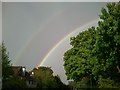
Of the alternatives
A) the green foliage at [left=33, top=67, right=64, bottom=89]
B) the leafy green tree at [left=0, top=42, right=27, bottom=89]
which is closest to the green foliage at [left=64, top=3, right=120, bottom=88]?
the leafy green tree at [left=0, top=42, right=27, bottom=89]

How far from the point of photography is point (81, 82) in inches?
2206

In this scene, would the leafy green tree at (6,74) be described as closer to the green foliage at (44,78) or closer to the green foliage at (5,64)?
the green foliage at (5,64)

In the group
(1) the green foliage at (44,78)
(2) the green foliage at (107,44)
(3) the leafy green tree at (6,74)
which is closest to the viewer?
(2) the green foliage at (107,44)

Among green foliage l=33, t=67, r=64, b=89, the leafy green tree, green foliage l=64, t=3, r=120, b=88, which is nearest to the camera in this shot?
green foliage l=64, t=3, r=120, b=88

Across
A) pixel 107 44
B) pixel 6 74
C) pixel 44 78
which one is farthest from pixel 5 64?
pixel 44 78

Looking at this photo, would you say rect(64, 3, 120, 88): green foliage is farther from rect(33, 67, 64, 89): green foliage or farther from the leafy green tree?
rect(33, 67, 64, 89): green foliage

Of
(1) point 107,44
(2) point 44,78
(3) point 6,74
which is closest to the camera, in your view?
(1) point 107,44

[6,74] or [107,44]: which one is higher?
[107,44]

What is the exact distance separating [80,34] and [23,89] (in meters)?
13.8

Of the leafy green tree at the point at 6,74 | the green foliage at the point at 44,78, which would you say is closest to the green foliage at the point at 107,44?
the leafy green tree at the point at 6,74

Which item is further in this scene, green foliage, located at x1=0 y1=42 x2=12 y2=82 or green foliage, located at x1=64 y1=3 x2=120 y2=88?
green foliage, located at x1=0 y1=42 x2=12 y2=82

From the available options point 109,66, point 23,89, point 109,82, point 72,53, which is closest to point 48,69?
point 72,53

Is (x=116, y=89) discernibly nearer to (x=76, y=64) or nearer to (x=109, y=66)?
(x=109, y=66)

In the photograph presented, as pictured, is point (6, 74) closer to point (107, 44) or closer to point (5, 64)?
point (5, 64)
